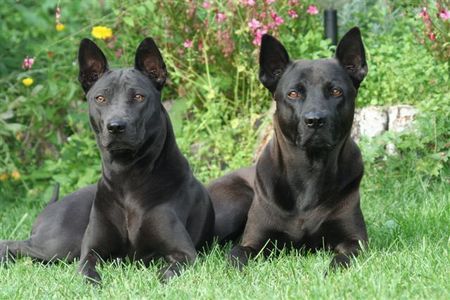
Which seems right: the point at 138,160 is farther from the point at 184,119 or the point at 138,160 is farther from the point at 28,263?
the point at 184,119

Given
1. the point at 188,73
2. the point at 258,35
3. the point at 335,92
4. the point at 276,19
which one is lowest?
the point at 188,73

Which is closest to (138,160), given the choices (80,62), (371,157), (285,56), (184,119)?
(80,62)

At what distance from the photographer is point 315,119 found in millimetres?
4758

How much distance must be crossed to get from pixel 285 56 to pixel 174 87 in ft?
11.0

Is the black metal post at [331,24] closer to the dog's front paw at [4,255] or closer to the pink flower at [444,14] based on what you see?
the pink flower at [444,14]

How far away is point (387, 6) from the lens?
792 cm

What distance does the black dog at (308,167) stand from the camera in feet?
16.2

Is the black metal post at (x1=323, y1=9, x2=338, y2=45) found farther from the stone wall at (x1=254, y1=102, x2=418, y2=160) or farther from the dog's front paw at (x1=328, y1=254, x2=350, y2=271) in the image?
the dog's front paw at (x1=328, y1=254, x2=350, y2=271)

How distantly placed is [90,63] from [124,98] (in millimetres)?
408

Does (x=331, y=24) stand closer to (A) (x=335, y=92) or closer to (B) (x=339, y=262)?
(A) (x=335, y=92)

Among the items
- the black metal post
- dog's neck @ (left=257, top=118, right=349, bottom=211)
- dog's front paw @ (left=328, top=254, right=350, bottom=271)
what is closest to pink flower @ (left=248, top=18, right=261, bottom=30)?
the black metal post

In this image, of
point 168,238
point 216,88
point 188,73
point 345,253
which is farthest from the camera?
point 188,73

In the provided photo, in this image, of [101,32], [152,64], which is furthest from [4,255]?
[101,32]

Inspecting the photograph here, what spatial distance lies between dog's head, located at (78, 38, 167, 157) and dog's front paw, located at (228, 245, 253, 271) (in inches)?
28.7
